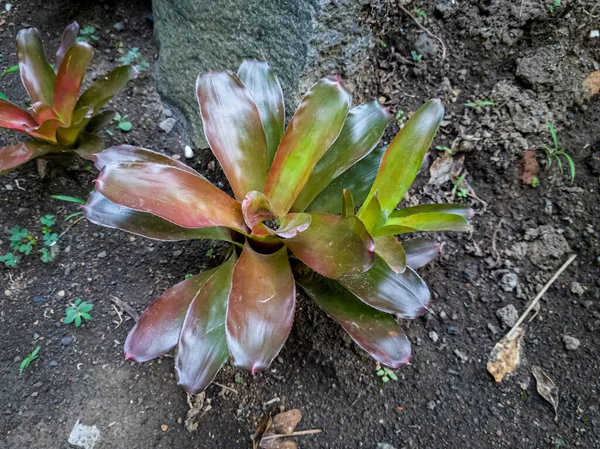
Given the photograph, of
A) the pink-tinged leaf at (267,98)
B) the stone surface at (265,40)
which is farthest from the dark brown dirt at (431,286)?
the pink-tinged leaf at (267,98)

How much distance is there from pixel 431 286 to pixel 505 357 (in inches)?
12.4

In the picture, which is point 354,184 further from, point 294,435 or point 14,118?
point 14,118

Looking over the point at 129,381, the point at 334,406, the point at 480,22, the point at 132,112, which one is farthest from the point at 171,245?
the point at 480,22

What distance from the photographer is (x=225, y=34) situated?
1.56m

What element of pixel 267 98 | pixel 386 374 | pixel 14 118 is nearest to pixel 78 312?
pixel 14 118

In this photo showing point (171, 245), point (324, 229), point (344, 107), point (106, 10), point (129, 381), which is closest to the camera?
point (324, 229)

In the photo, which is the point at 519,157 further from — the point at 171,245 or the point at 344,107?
the point at 171,245

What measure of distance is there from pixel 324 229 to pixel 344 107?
0.34m

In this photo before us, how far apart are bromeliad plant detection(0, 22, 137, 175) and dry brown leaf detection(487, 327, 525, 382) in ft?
4.93

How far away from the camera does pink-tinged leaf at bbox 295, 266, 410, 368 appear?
42.6 inches

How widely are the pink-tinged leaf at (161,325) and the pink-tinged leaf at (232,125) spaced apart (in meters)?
0.30

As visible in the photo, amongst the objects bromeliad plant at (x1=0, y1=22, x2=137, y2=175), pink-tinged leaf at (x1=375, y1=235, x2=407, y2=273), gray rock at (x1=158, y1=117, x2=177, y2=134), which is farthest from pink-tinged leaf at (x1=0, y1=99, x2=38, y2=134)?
pink-tinged leaf at (x1=375, y1=235, x2=407, y2=273)

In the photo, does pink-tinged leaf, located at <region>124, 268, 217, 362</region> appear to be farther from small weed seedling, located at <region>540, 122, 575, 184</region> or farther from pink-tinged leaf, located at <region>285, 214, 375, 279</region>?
small weed seedling, located at <region>540, 122, 575, 184</region>

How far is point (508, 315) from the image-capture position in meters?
1.43
